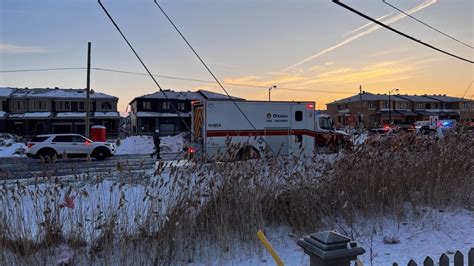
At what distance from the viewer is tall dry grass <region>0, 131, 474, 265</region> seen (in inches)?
155

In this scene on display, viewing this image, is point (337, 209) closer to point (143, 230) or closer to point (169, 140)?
point (143, 230)

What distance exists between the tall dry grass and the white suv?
18352 millimetres

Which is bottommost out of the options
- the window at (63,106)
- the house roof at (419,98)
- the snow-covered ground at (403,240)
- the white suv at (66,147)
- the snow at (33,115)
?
the snow-covered ground at (403,240)

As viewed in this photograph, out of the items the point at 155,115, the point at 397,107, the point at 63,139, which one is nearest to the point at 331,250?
the point at 63,139

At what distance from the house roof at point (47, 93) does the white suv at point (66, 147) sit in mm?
34025

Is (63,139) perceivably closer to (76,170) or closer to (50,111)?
(76,170)

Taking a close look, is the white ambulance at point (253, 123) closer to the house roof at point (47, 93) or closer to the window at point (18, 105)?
the house roof at point (47, 93)

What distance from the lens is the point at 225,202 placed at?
4668 mm

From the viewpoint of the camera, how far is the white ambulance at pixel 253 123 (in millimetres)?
17503

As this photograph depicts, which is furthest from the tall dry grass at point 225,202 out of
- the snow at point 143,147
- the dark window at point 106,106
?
the dark window at point 106,106

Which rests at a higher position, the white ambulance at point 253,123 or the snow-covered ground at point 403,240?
the white ambulance at point 253,123

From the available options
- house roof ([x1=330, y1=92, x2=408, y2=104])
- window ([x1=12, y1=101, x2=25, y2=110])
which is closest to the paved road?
window ([x1=12, y1=101, x2=25, y2=110])

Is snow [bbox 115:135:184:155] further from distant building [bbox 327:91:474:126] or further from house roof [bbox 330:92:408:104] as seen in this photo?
house roof [bbox 330:92:408:104]

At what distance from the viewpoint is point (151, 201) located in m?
4.27
